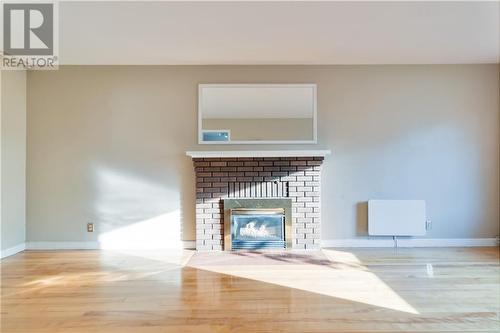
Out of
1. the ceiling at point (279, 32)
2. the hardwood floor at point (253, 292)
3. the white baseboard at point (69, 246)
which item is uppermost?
the ceiling at point (279, 32)

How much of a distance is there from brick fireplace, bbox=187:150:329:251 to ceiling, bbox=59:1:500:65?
1.25 meters

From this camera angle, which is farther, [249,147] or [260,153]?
[249,147]

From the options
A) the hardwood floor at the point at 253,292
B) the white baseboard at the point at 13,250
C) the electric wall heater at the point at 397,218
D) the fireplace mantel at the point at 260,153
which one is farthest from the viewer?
the electric wall heater at the point at 397,218

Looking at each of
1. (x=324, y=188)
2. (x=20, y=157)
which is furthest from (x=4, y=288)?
(x=324, y=188)

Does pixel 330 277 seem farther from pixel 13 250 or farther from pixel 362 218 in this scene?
pixel 13 250

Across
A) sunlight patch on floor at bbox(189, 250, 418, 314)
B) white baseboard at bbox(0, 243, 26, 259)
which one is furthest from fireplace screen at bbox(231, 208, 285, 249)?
white baseboard at bbox(0, 243, 26, 259)

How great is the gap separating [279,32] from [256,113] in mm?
1155

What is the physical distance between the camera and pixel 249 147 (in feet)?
13.5

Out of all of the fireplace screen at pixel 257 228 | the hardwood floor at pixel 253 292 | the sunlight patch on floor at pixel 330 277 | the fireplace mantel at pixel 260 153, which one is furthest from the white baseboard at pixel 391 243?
the fireplace mantel at pixel 260 153

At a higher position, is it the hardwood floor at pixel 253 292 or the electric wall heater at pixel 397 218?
the electric wall heater at pixel 397 218

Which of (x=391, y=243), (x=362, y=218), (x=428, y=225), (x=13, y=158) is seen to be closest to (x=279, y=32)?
(x=362, y=218)

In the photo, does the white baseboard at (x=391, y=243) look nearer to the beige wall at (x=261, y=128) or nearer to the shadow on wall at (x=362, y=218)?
the shadow on wall at (x=362, y=218)

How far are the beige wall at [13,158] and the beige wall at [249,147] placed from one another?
115mm

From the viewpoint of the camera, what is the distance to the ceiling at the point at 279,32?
8.89 feet
